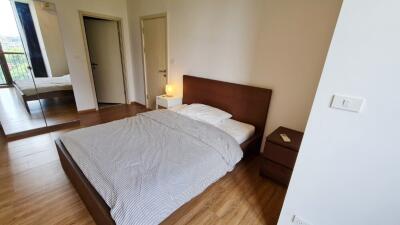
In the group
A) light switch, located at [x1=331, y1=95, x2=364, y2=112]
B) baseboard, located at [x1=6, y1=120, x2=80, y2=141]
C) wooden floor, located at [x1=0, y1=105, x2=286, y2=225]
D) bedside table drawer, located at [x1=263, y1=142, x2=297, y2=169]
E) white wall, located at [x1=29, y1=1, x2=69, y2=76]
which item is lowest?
wooden floor, located at [x1=0, y1=105, x2=286, y2=225]

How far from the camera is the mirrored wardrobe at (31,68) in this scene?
105 inches

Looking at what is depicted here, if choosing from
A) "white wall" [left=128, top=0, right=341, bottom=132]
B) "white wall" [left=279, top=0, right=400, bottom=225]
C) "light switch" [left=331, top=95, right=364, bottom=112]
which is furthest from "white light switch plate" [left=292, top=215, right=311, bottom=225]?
"white wall" [left=128, top=0, right=341, bottom=132]

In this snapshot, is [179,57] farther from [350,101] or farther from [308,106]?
[350,101]

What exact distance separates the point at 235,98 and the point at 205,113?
494mm

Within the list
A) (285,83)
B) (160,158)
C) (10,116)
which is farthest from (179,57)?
(10,116)

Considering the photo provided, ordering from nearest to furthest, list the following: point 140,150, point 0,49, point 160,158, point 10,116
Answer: point 160,158, point 140,150, point 0,49, point 10,116

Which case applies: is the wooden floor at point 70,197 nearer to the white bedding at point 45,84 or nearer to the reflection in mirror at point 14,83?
the reflection in mirror at point 14,83

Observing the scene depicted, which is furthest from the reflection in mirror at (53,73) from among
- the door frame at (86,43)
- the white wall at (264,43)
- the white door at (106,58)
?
the white wall at (264,43)

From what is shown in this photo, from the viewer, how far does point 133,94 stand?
457 cm

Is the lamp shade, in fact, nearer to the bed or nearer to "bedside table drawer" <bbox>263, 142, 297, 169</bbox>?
the bed

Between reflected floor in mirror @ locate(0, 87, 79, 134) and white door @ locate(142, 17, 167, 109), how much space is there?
164 cm

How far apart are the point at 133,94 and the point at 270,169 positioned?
3783mm

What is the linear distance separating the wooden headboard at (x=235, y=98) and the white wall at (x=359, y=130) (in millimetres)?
1174

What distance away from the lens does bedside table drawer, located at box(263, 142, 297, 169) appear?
1807 mm
